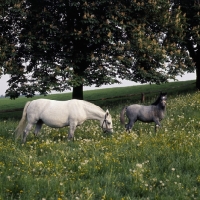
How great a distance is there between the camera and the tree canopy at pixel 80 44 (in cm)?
2552

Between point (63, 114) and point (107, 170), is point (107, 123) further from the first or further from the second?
point (107, 170)

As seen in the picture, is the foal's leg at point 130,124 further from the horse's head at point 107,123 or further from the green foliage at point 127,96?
the green foliage at point 127,96

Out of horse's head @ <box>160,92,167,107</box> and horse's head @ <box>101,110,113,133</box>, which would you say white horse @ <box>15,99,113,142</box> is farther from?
horse's head @ <box>160,92,167,107</box>

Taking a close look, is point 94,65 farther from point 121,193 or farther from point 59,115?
point 121,193

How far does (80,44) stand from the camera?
93.1 feet

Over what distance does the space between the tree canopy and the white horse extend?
37.7 feet

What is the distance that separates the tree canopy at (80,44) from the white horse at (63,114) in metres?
11.5

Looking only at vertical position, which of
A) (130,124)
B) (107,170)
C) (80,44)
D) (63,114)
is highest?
(80,44)

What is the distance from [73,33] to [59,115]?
13.2 m

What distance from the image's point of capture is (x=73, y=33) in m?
25.2

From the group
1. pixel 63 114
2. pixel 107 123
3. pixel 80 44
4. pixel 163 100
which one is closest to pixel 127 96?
pixel 80 44

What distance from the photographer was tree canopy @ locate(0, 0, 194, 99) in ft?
83.7

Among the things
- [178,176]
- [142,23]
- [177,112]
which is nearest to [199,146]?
[178,176]

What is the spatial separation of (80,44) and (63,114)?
16.1 meters
